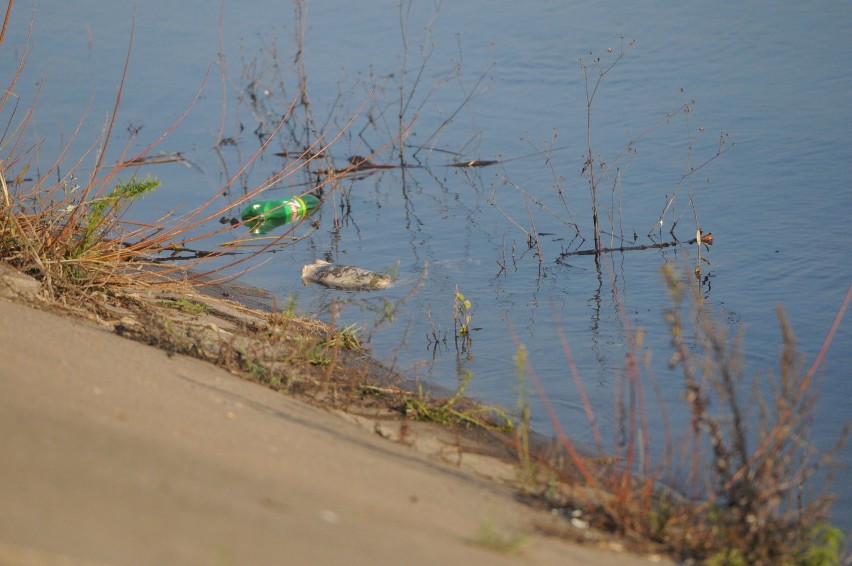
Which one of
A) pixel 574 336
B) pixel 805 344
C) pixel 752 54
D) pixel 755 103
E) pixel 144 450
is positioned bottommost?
pixel 144 450

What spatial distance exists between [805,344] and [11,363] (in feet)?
15.9

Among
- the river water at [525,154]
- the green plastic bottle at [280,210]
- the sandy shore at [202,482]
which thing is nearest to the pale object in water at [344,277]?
the river water at [525,154]

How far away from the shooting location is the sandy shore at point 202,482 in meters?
2.21

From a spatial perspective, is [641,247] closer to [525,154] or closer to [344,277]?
[344,277]

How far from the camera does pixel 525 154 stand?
10750mm

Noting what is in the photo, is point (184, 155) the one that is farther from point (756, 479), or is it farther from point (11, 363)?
point (756, 479)

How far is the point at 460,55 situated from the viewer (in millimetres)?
13727

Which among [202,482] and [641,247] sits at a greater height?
[641,247]

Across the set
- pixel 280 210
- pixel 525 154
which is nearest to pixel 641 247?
pixel 525 154

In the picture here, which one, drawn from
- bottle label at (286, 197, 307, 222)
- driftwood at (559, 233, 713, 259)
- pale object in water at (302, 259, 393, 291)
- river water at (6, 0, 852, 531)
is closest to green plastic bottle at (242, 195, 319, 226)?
bottle label at (286, 197, 307, 222)

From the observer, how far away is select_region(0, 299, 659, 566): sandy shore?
7.27ft

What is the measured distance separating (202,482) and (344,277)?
4.76 meters

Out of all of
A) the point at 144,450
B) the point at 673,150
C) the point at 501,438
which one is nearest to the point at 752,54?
the point at 673,150

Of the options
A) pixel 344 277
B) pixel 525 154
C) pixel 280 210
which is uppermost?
pixel 525 154
